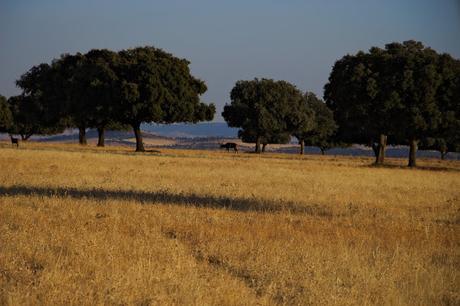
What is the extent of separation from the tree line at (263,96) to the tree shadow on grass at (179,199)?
38.8 metres

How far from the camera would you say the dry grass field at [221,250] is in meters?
8.95

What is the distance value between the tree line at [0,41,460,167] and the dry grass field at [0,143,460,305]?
3662 cm

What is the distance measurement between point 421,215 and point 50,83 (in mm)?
79488

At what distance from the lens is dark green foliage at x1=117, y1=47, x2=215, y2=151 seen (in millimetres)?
73125

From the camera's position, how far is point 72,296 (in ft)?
27.3

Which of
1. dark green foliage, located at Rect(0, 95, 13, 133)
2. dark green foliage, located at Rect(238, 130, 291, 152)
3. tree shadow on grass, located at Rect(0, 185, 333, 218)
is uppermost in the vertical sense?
dark green foliage, located at Rect(0, 95, 13, 133)

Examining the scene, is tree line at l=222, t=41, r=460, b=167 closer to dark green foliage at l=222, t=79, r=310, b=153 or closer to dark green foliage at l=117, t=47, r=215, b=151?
dark green foliage at l=117, t=47, r=215, b=151

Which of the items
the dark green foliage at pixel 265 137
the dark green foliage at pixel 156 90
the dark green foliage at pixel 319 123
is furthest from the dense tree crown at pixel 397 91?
the dark green foliage at pixel 319 123

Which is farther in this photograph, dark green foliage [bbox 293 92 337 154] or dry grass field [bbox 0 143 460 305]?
dark green foliage [bbox 293 92 337 154]

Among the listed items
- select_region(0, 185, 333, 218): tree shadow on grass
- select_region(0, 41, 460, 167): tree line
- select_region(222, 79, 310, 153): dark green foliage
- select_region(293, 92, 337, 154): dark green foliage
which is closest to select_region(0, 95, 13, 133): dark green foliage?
select_region(0, 41, 460, 167): tree line

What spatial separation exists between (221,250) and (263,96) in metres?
92.7

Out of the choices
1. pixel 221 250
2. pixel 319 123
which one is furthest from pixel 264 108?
pixel 221 250

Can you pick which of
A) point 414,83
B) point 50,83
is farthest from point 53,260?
point 50,83

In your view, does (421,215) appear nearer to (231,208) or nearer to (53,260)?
(231,208)
